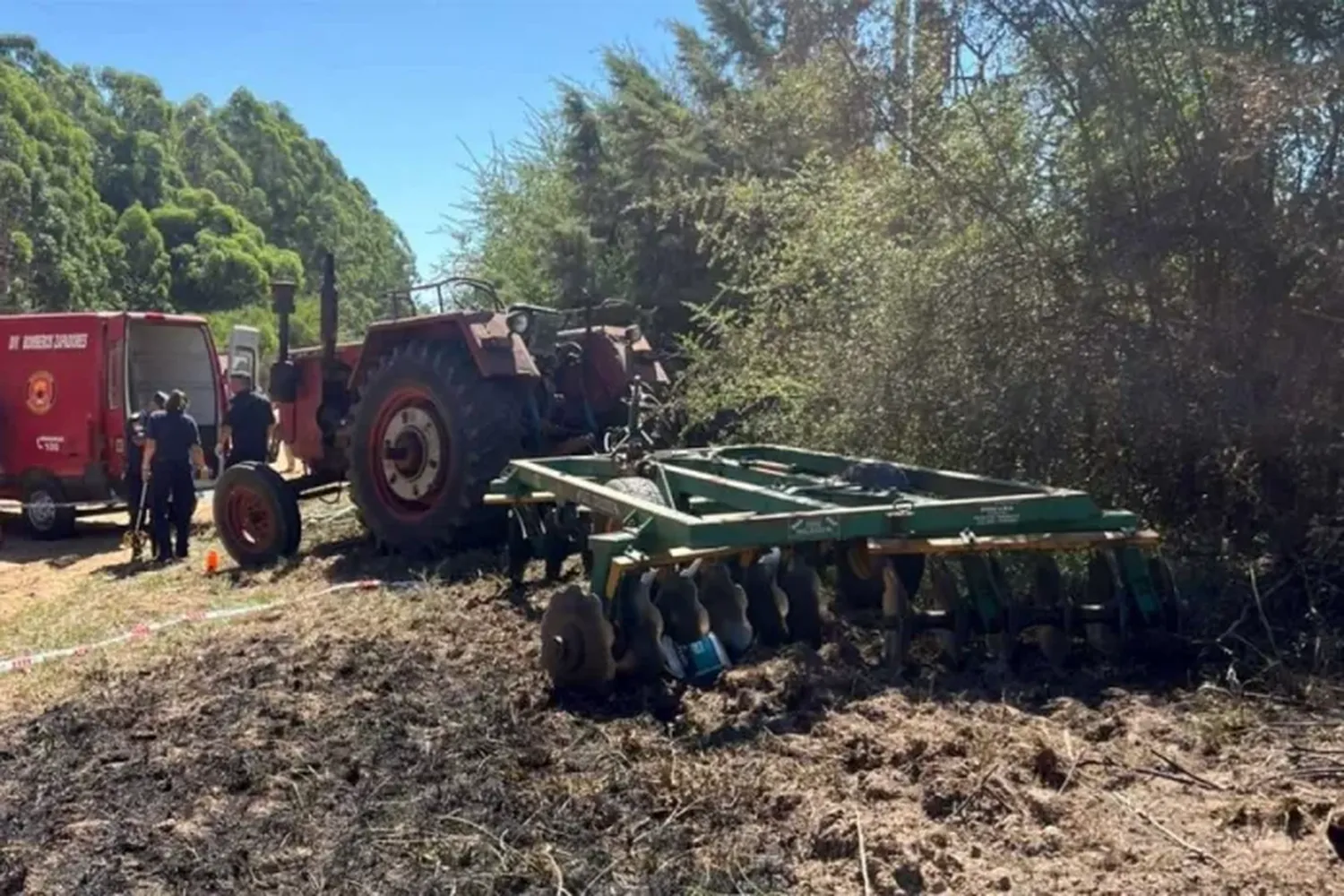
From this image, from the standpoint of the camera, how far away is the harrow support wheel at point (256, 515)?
9.21 meters

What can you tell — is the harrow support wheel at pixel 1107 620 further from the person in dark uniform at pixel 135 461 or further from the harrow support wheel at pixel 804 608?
the person in dark uniform at pixel 135 461

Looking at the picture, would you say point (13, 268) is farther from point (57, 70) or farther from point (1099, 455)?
point (1099, 455)

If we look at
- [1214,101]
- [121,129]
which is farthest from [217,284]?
[1214,101]

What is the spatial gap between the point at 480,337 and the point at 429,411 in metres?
0.67

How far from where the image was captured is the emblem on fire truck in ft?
39.0

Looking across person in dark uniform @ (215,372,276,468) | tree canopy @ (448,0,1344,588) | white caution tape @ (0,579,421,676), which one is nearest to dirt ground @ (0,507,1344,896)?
white caution tape @ (0,579,421,676)

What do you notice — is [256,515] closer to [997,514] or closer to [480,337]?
[480,337]

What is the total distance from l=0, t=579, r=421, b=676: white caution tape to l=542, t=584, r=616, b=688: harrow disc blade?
3.12 metres

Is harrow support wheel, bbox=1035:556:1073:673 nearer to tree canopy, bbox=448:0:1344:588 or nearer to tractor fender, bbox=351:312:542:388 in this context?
tree canopy, bbox=448:0:1344:588

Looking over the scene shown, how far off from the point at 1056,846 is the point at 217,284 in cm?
5165

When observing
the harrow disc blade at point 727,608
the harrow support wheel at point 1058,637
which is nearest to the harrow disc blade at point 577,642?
the harrow disc blade at point 727,608

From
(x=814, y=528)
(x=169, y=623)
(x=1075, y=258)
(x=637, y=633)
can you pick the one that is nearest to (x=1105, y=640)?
(x=814, y=528)

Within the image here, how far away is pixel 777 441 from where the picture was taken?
363 inches

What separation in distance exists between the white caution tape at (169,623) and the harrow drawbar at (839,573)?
2.04 meters
